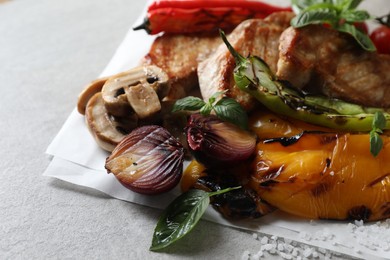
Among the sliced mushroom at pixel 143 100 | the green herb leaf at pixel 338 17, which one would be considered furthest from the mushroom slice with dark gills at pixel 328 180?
the green herb leaf at pixel 338 17

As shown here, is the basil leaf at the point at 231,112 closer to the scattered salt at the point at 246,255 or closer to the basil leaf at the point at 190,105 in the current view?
the basil leaf at the point at 190,105

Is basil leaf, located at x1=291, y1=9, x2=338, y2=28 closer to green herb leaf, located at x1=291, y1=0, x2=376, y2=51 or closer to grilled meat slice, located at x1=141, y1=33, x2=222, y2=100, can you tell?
green herb leaf, located at x1=291, y1=0, x2=376, y2=51

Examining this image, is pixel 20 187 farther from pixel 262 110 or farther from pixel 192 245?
pixel 262 110

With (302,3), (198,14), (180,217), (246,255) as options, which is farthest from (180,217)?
(302,3)

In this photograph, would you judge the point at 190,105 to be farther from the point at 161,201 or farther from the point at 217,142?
the point at 161,201

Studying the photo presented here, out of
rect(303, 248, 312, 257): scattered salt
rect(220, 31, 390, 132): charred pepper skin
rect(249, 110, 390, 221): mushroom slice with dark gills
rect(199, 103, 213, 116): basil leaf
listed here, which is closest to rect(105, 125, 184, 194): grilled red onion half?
rect(199, 103, 213, 116): basil leaf

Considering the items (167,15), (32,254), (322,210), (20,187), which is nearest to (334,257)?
(322,210)
